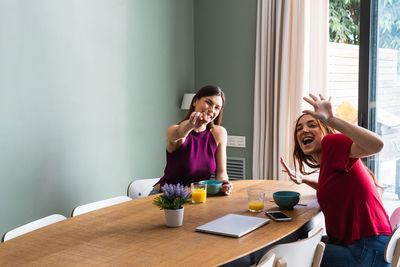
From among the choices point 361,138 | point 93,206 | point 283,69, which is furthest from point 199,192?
point 283,69

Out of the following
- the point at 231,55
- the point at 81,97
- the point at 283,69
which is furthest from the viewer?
the point at 231,55

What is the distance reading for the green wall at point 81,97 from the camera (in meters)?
3.12

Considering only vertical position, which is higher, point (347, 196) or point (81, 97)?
point (81, 97)

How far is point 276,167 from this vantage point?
4207mm

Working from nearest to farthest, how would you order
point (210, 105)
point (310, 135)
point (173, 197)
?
point (173, 197) → point (310, 135) → point (210, 105)


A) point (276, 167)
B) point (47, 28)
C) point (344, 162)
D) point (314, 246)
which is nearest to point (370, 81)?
point (276, 167)

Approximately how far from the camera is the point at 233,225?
203cm

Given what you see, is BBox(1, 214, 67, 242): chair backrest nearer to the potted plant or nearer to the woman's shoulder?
the potted plant

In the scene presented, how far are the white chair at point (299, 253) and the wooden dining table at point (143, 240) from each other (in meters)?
0.11

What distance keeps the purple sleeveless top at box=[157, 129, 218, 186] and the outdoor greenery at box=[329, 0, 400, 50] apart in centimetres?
182

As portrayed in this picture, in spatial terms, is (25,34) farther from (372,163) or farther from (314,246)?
(372,163)

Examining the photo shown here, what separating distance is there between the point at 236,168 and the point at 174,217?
8.60ft

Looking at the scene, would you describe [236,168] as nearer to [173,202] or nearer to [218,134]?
[218,134]

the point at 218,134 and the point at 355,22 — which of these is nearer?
the point at 218,134
